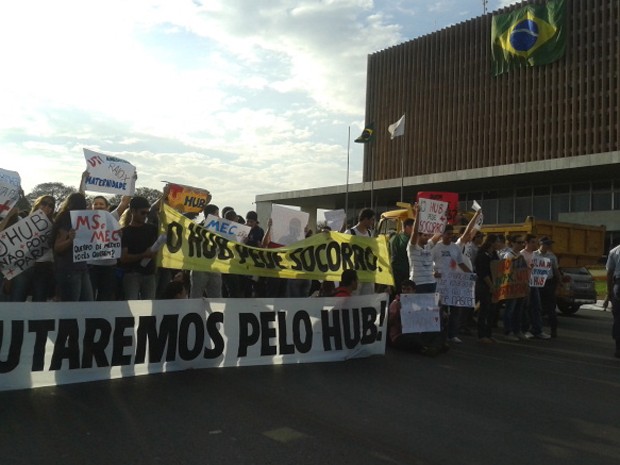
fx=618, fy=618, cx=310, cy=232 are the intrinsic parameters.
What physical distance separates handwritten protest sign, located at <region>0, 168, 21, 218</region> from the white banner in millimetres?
2481

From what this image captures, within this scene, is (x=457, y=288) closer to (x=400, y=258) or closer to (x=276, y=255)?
(x=400, y=258)

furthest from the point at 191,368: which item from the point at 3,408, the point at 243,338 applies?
the point at 3,408

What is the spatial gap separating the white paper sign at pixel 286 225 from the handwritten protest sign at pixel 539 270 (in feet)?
13.8

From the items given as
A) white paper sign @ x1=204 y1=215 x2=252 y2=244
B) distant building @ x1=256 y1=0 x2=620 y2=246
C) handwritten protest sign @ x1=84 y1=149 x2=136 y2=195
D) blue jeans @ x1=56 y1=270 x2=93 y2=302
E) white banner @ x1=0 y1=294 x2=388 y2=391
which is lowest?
white banner @ x1=0 y1=294 x2=388 y2=391

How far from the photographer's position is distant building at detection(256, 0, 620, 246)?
4834 centimetres

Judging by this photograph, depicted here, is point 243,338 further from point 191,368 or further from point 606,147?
point 606,147

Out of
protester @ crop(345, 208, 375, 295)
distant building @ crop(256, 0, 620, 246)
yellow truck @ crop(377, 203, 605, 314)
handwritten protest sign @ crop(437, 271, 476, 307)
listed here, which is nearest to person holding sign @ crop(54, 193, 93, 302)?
protester @ crop(345, 208, 375, 295)

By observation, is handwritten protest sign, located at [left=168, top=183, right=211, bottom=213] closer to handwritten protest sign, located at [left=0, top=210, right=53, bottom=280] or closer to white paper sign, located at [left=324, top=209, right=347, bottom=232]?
white paper sign, located at [left=324, top=209, right=347, bottom=232]

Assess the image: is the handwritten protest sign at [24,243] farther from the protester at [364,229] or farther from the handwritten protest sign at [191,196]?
the handwritten protest sign at [191,196]

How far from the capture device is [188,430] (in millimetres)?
4754

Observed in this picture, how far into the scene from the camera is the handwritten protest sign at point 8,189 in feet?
26.0

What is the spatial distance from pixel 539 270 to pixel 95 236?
25.3 feet

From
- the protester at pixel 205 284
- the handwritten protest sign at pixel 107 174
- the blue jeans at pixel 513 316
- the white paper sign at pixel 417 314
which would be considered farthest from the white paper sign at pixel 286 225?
the blue jeans at pixel 513 316

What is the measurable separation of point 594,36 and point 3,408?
212 ft
